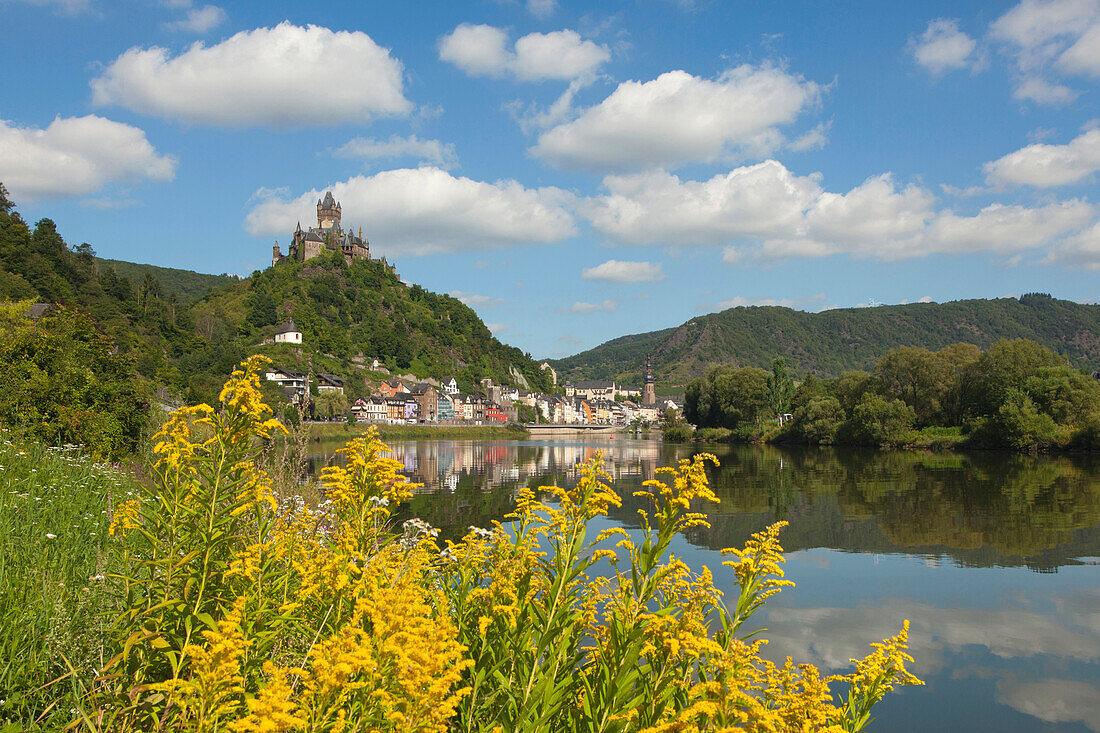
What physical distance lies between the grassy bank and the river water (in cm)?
4783

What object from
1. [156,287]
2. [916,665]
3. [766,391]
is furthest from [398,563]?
[156,287]

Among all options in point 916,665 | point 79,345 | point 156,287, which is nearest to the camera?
point 916,665

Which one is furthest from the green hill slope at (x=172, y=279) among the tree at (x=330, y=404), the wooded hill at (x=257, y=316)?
the tree at (x=330, y=404)

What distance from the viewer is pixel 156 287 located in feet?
371

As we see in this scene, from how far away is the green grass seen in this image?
3938 mm

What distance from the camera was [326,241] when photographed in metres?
165

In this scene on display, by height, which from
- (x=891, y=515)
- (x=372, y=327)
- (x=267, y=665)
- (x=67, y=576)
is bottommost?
(x=891, y=515)

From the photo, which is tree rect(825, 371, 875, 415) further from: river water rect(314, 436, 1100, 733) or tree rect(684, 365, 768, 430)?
river water rect(314, 436, 1100, 733)

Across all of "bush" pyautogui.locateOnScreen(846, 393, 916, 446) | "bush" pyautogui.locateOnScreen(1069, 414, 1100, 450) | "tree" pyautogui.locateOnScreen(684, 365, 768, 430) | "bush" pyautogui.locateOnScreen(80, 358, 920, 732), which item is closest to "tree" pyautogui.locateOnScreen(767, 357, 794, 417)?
"tree" pyautogui.locateOnScreen(684, 365, 768, 430)

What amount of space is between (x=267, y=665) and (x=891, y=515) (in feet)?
77.9

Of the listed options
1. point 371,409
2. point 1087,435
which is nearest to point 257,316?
point 371,409

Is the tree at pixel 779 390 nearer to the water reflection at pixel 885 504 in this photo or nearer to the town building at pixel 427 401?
the water reflection at pixel 885 504

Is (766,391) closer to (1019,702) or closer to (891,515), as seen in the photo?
(891,515)

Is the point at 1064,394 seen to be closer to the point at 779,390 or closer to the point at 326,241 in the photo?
the point at 779,390
